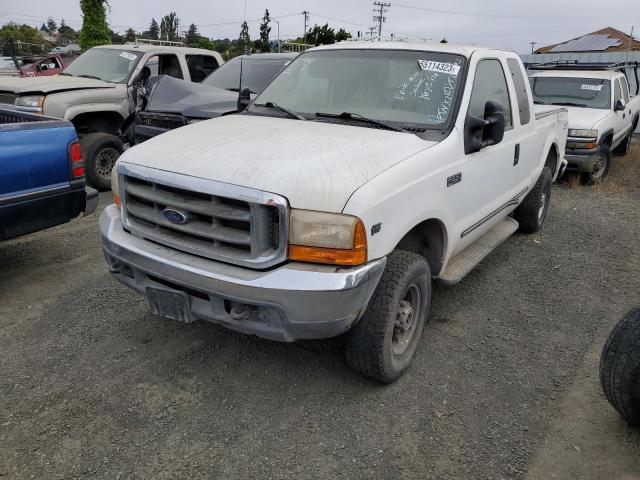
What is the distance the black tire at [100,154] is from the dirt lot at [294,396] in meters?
2.75

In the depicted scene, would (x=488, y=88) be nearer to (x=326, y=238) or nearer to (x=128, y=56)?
(x=326, y=238)

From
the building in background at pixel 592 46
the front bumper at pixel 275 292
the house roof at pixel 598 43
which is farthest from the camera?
the house roof at pixel 598 43

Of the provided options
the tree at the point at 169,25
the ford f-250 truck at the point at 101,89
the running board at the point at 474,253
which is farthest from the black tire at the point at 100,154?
the tree at the point at 169,25

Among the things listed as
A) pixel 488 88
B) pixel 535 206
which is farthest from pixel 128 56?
pixel 535 206

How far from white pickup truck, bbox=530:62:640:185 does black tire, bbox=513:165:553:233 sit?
332 cm

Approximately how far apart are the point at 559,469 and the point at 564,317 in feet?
6.05

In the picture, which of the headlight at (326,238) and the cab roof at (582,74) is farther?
the cab roof at (582,74)

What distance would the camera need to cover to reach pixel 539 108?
622cm

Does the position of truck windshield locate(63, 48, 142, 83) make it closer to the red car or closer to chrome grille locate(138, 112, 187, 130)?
chrome grille locate(138, 112, 187, 130)

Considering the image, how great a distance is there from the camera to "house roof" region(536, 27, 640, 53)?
27.5 m

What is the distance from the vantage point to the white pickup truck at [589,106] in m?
8.97

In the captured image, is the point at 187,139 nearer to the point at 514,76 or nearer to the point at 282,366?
the point at 282,366

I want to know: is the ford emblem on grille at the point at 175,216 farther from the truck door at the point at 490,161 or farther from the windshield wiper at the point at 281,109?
the truck door at the point at 490,161

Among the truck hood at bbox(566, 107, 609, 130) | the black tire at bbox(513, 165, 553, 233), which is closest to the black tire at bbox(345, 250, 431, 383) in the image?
the black tire at bbox(513, 165, 553, 233)
